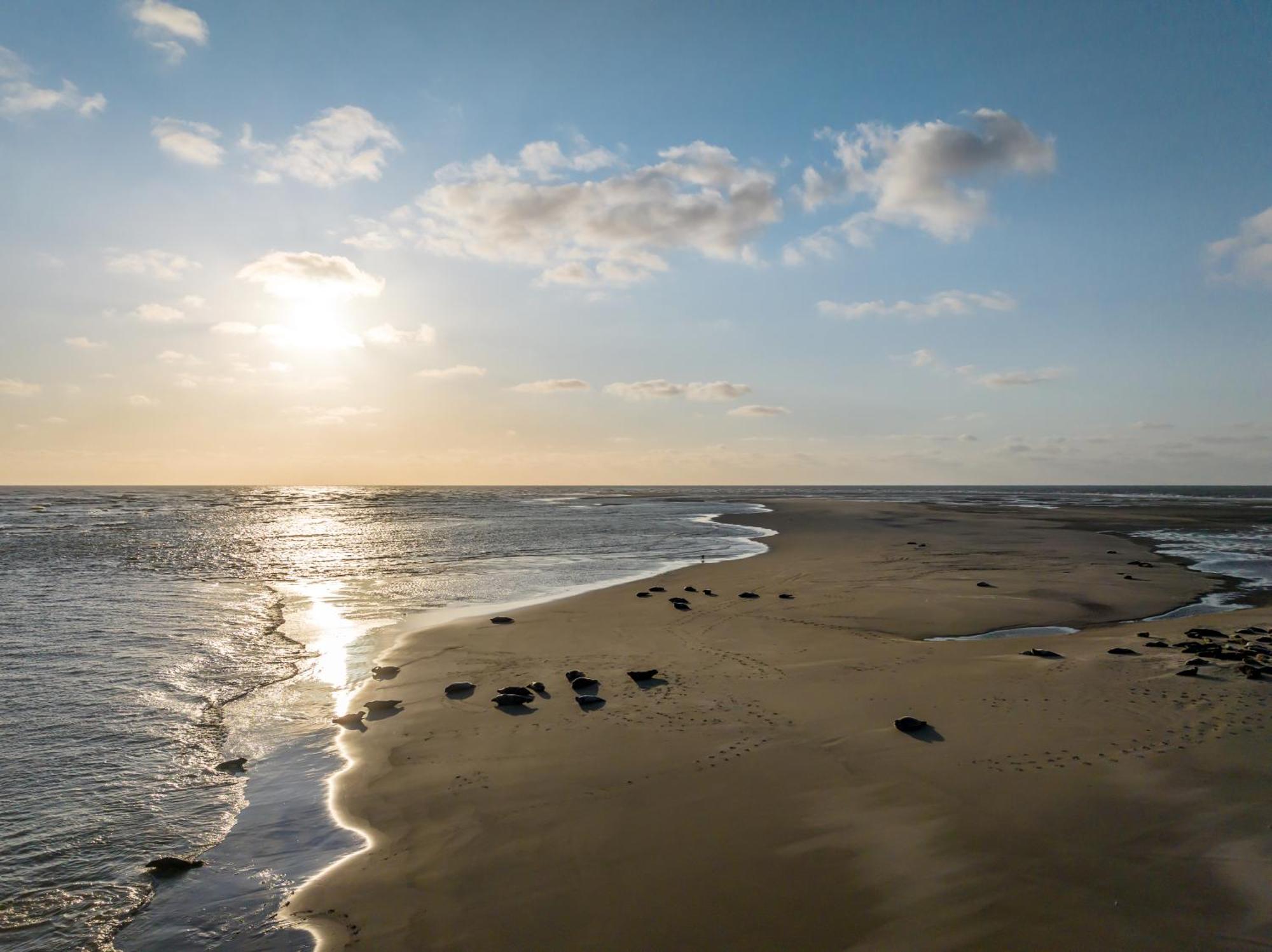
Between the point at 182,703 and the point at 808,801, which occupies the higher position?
the point at 808,801

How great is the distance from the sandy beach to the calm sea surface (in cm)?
77

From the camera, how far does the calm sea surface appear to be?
6.21 meters

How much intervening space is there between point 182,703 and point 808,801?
10.6m

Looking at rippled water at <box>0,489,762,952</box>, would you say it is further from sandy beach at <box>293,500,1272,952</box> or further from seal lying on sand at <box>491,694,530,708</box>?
seal lying on sand at <box>491,694,530,708</box>

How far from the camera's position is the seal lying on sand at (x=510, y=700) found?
1120cm

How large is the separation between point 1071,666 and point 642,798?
8944mm

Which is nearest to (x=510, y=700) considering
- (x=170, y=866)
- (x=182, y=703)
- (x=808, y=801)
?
(x=170, y=866)

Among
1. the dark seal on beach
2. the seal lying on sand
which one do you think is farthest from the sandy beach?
the dark seal on beach

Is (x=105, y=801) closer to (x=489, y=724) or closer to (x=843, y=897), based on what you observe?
(x=489, y=724)

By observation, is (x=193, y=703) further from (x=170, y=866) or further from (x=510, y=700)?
(x=170, y=866)

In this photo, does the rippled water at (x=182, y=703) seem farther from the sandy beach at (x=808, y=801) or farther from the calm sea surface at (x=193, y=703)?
the sandy beach at (x=808, y=801)

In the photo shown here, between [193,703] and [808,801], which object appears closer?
[808,801]

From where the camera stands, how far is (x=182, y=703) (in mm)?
11539

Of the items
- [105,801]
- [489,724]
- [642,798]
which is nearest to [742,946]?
[642,798]
